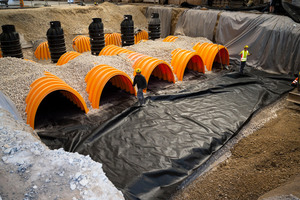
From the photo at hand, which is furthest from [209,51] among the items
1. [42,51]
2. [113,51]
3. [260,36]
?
[42,51]

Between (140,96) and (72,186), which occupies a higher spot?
(72,186)

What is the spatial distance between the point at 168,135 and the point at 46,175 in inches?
124

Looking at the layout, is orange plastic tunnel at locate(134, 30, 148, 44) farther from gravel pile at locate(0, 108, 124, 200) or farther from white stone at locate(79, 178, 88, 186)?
white stone at locate(79, 178, 88, 186)

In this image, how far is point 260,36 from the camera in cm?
1014

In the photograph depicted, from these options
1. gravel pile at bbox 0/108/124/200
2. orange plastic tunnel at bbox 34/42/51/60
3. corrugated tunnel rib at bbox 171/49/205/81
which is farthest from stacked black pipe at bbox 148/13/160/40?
gravel pile at bbox 0/108/124/200

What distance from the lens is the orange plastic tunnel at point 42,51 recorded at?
11898 millimetres

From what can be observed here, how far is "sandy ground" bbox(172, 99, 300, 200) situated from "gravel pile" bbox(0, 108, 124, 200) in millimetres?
1915

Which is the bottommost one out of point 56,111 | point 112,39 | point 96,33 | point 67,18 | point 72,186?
point 56,111

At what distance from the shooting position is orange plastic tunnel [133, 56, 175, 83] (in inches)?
275

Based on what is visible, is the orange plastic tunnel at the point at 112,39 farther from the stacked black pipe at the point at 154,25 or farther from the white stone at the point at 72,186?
the white stone at the point at 72,186

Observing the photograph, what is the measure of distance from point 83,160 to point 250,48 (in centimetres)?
1052

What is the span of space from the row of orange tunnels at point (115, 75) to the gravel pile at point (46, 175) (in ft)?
8.21

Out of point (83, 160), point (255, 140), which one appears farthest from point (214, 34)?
point (83, 160)

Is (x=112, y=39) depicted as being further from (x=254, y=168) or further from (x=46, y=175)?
(x=46, y=175)
